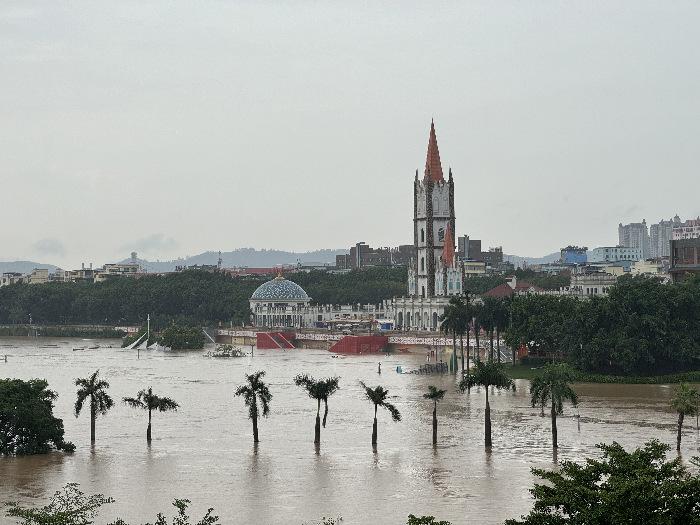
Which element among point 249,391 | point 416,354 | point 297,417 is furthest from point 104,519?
point 416,354

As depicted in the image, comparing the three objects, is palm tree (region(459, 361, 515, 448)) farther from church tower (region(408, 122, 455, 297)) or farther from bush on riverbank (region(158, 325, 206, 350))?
church tower (region(408, 122, 455, 297))

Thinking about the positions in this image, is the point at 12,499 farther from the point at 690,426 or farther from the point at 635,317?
the point at 635,317

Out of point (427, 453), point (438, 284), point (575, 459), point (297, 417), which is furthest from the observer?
point (438, 284)

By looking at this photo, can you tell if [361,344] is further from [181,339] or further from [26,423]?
[26,423]

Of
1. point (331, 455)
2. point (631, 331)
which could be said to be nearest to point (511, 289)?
point (631, 331)

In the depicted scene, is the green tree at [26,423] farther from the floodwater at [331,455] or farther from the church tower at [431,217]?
the church tower at [431,217]

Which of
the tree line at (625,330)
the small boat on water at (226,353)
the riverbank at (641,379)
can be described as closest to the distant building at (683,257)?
the tree line at (625,330)
